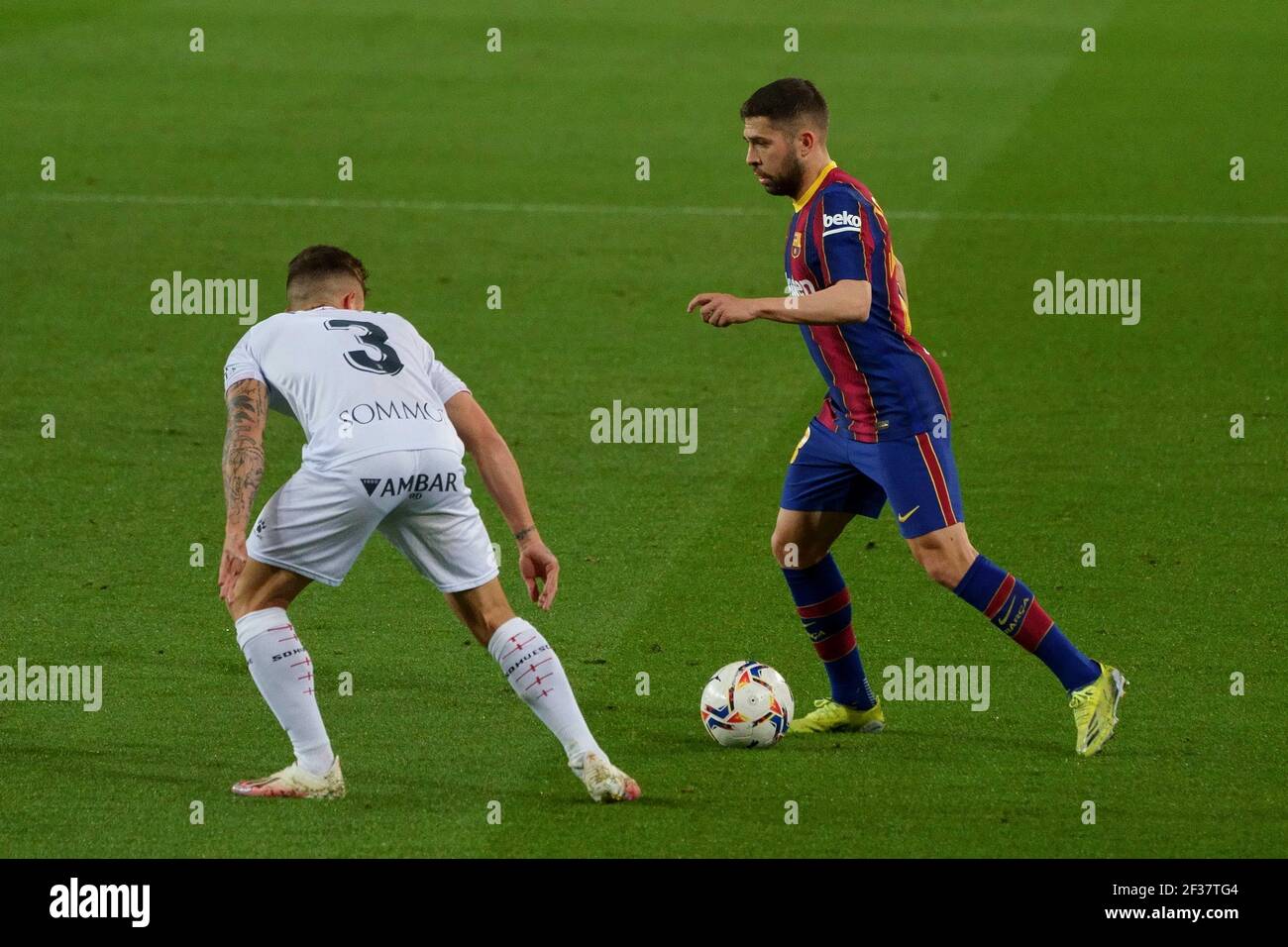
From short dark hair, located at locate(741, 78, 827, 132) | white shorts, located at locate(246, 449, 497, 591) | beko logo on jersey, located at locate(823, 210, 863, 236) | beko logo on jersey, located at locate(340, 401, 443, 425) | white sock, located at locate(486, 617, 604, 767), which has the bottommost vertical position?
white sock, located at locate(486, 617, 604, 767)

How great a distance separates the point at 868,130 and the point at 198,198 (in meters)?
7.06

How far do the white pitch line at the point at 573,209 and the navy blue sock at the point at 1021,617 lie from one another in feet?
37.8

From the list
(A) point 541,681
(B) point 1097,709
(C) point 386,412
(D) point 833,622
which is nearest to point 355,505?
(C) point 386,412

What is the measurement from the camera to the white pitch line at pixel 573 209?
60.7ft

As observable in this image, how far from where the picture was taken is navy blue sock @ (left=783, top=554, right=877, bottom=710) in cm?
780

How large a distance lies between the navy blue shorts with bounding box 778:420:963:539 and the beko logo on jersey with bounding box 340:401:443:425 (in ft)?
5.04

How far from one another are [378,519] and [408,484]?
6.6 inches

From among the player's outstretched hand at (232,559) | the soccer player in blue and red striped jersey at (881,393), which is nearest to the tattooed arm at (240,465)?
the player's outstretched hand at (232,559)

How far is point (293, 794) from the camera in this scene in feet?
22.6

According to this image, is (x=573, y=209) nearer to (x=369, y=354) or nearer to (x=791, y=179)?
(x=791, y=179)

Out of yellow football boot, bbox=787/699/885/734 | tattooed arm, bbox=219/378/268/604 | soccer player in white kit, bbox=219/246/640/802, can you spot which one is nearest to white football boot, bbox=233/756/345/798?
soccer player in white kit, bbox=219/246/640/802

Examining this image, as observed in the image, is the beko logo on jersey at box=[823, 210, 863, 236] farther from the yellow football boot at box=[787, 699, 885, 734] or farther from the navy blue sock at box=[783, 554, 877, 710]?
the yellow football boot at box=[787, 699, 885, 734]

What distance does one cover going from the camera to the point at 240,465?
6.62 m
